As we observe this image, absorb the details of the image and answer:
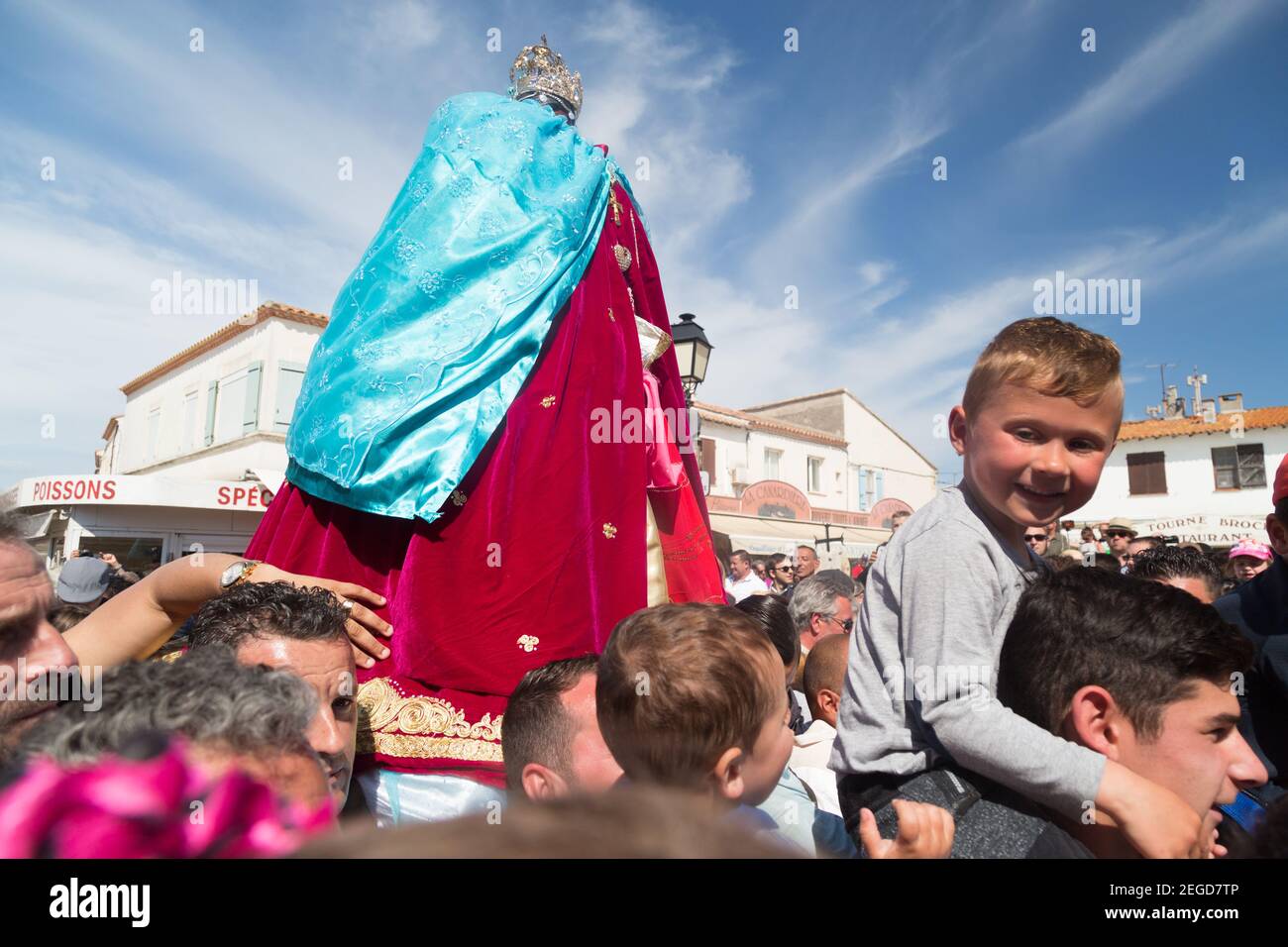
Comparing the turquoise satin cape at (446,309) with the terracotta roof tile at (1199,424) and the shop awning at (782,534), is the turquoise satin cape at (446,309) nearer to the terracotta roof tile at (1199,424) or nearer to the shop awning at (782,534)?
the shop awning at (782,534)

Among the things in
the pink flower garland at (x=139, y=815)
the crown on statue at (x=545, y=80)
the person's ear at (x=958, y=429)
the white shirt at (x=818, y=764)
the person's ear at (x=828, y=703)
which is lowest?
the white shirt at (x=818, y=764)

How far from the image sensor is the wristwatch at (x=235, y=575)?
2.01 meters

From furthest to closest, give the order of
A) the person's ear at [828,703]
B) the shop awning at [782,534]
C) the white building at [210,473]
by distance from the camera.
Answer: the shop awning at [782,534] → the white building at [210,473] → the person's ear at [828,703]

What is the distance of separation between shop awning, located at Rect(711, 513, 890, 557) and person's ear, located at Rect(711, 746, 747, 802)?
1569 cm

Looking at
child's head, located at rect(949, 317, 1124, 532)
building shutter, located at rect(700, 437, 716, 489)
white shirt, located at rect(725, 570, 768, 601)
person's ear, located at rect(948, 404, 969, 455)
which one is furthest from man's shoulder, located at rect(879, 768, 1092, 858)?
building shutter, located at rect(700, 437, 716, 489)

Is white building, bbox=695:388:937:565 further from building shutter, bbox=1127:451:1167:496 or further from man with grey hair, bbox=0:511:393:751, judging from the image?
man with grey hair, bbox=0:511:393:751

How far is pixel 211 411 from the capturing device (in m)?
18.0

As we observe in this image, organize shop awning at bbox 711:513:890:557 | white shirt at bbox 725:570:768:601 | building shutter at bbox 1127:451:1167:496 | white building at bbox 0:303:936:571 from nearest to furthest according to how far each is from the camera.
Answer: white shirt at bbox 725:570:768:601
white building at bbox 0:303:936:571
shop awning at bbox 711:513:890:557
building shutter at bbox 1127:451:1167:496

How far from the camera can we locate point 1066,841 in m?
1.28

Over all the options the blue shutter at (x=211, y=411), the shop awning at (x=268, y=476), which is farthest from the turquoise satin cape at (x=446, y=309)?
the blue shutter at (x=211, y=411)

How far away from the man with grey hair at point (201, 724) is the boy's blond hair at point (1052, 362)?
52.4 inches

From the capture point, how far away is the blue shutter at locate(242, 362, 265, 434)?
645 inches
